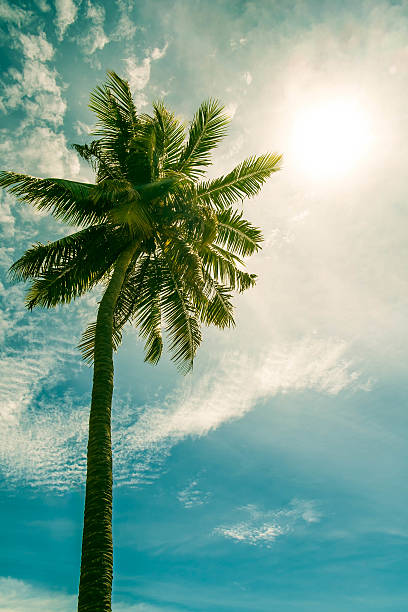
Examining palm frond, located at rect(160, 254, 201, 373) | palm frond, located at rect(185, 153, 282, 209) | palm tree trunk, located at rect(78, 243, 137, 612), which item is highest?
palm frond, located at rect(185, 153, 282, 209)

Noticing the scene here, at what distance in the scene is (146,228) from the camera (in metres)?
9.45

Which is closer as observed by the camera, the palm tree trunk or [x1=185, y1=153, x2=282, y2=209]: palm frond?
the palm tree trunk

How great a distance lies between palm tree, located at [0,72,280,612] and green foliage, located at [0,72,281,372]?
0.03m

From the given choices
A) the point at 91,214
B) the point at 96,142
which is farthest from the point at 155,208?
the point at 96,142

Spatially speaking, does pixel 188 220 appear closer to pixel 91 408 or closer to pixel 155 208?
pixel 155 208

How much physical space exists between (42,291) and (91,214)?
268cm

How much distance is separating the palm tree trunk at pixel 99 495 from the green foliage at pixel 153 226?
3070 millimetres

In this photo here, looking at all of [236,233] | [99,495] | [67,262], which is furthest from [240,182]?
[99,495]

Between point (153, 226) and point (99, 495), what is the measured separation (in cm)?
693

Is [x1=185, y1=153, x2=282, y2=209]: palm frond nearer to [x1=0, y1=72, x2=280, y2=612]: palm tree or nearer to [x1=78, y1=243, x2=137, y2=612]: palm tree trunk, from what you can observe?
[x1=0, y1=72, x2=280, y2=612]: palm tree

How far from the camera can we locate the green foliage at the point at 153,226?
9.62 meters

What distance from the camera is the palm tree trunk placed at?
4914mm

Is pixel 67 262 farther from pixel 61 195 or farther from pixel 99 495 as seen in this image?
pixel 99 495

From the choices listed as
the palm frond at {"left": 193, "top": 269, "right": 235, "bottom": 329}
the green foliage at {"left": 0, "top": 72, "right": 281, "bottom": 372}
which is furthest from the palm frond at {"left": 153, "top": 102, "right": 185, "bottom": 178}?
the palm frond at {"left": 193, "top": 269, "right": 235, "bottom": 329}
